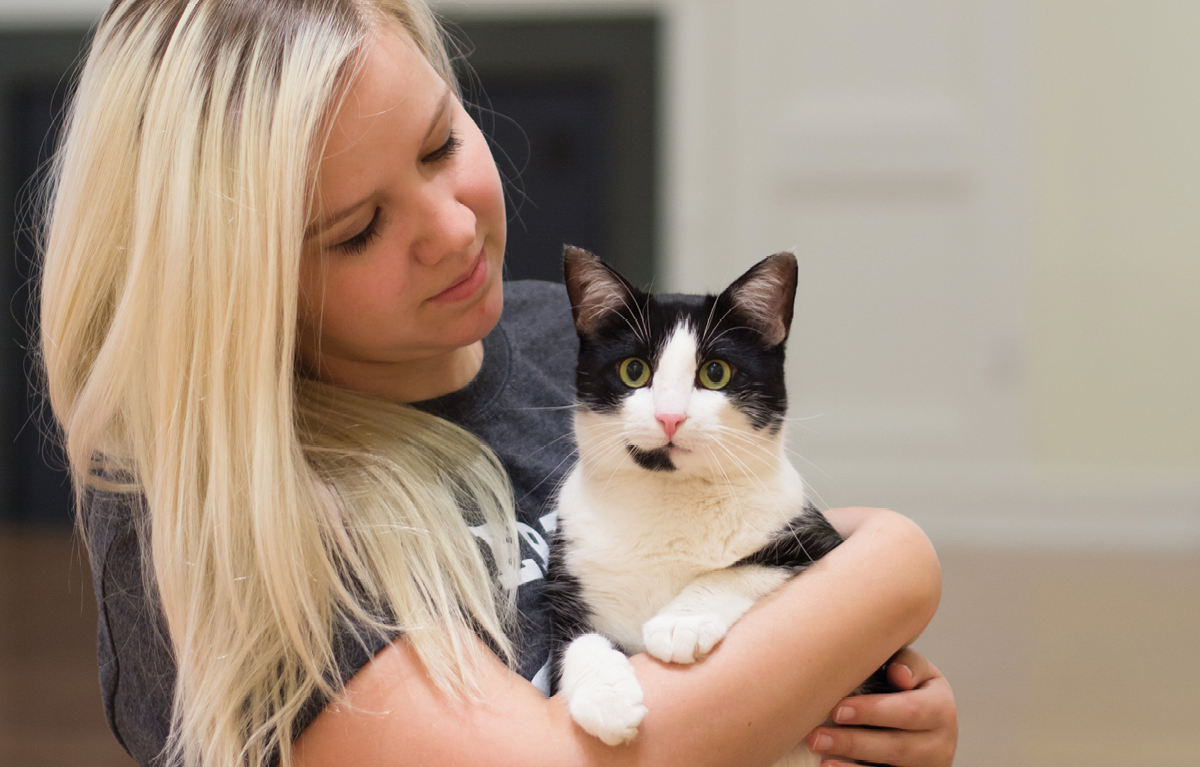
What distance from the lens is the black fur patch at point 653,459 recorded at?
0.95 m

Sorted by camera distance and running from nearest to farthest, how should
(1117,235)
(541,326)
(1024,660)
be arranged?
(541,326)
(1024,660)
(1117,235)

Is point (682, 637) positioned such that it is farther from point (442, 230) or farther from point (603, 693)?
point (442, 230)

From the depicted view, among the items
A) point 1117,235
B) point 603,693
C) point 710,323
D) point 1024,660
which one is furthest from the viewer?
point 1117,235

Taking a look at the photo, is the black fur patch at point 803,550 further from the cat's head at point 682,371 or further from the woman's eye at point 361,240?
the woman's eye at point 361,240

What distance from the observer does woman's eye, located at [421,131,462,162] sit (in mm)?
954

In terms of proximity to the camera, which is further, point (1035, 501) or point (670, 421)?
point (1035, 501)

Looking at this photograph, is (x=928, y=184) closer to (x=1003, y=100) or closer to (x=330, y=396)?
(x=1003, y=100)

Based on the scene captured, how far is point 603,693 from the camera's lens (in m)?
0.80

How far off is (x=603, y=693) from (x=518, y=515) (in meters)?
0.32

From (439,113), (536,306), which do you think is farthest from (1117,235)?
(439,113)

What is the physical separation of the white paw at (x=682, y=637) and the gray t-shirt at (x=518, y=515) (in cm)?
18

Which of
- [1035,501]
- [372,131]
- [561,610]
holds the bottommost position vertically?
[1035,501]

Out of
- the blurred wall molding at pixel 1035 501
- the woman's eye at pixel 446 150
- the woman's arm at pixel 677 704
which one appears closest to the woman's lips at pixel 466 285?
the woman's eye at pixel 446 150

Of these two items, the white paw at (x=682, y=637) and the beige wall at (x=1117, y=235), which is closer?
the white paw at (x=682, y=637)
